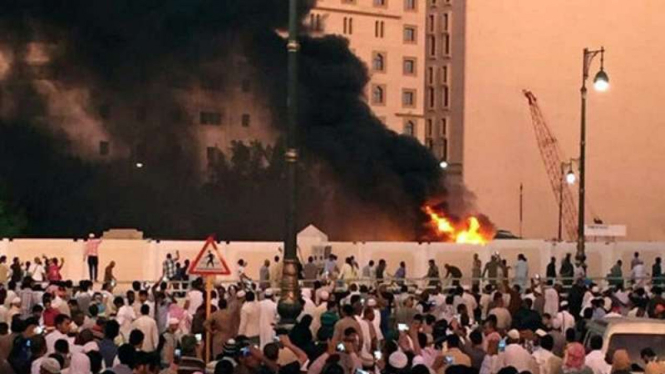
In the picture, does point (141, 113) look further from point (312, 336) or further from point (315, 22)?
point (312, 336)

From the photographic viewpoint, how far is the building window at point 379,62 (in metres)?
74.5

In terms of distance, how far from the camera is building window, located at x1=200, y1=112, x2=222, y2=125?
63884 mm

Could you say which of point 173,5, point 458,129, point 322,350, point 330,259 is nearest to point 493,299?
point 322,350

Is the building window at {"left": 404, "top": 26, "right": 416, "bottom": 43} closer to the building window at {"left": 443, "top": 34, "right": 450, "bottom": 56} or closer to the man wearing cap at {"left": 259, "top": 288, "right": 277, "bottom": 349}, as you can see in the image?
the building window at {"left": 443, "top": 34, "right": 450, "bottom": 56}

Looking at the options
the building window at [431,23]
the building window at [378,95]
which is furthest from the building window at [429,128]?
the building window at [431,23]

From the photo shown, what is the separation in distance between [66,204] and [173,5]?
12587 millimetres

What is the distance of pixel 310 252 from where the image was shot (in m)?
38.4

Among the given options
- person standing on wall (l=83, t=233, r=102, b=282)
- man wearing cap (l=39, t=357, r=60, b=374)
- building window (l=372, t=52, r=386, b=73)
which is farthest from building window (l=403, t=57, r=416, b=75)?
man wearing cap (l=39, t=357, r=60, b=374)

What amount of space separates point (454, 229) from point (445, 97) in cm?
1405

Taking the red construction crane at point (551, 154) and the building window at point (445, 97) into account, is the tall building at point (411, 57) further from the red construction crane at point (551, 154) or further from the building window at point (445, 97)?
the red construction crane at point (551, 154)

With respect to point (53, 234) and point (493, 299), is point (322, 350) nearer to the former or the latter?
point (493, 299)

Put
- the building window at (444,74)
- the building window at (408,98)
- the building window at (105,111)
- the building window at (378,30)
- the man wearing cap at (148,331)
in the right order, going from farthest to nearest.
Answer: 1. the building window at (408,98)
2. the building window at (378,30)
3. the building window at (444,74)
4. the building window at (105,111)
5. the man wearing cap at (148,331)

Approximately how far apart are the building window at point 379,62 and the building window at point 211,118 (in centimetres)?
1353

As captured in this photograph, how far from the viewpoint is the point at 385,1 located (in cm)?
7556
